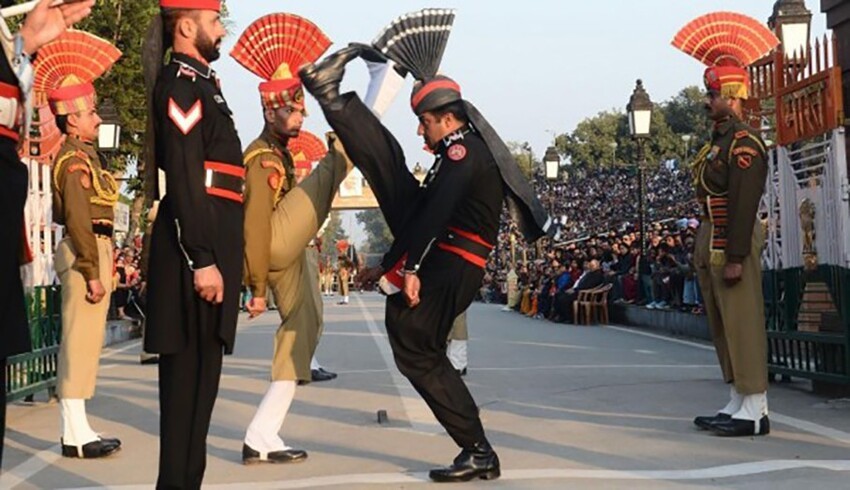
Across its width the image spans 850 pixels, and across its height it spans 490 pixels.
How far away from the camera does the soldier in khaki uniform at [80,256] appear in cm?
744

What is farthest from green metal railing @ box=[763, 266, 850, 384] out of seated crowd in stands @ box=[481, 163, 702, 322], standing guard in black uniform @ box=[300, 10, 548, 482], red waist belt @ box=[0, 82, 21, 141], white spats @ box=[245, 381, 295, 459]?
red waist belt @ box=[0, 82, 21, 141]

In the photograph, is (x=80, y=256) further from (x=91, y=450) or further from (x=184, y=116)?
(x=184, y=116)

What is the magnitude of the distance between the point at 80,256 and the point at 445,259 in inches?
87.1

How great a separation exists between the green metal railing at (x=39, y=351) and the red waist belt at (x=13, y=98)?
5.63 meters

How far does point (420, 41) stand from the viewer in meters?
7.24

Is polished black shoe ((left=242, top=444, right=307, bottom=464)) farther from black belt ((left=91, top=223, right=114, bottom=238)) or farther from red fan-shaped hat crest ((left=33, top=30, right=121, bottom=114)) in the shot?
red fan-shaped hat crest ((left=33, top=30, right=121, bottom=114))

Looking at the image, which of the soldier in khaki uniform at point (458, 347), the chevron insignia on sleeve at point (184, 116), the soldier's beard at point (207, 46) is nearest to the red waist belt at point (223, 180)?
the chevron insignia on sleeve at point (184, 116)

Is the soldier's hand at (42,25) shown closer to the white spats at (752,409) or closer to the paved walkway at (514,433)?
the paved walkway at (514,433)

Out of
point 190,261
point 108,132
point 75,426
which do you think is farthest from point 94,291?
point 108,132

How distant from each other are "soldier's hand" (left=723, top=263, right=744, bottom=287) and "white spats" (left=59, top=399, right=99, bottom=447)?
3827 millimetres

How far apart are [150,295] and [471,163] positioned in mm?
2102

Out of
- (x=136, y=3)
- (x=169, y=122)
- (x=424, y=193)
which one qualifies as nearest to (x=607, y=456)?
(x=424, y=193)

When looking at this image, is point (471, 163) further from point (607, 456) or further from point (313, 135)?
point (313, 135)

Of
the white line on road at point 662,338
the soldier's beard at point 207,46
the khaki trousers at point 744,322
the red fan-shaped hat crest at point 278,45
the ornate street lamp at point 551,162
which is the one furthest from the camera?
the ornate street lamp at point 551,162
